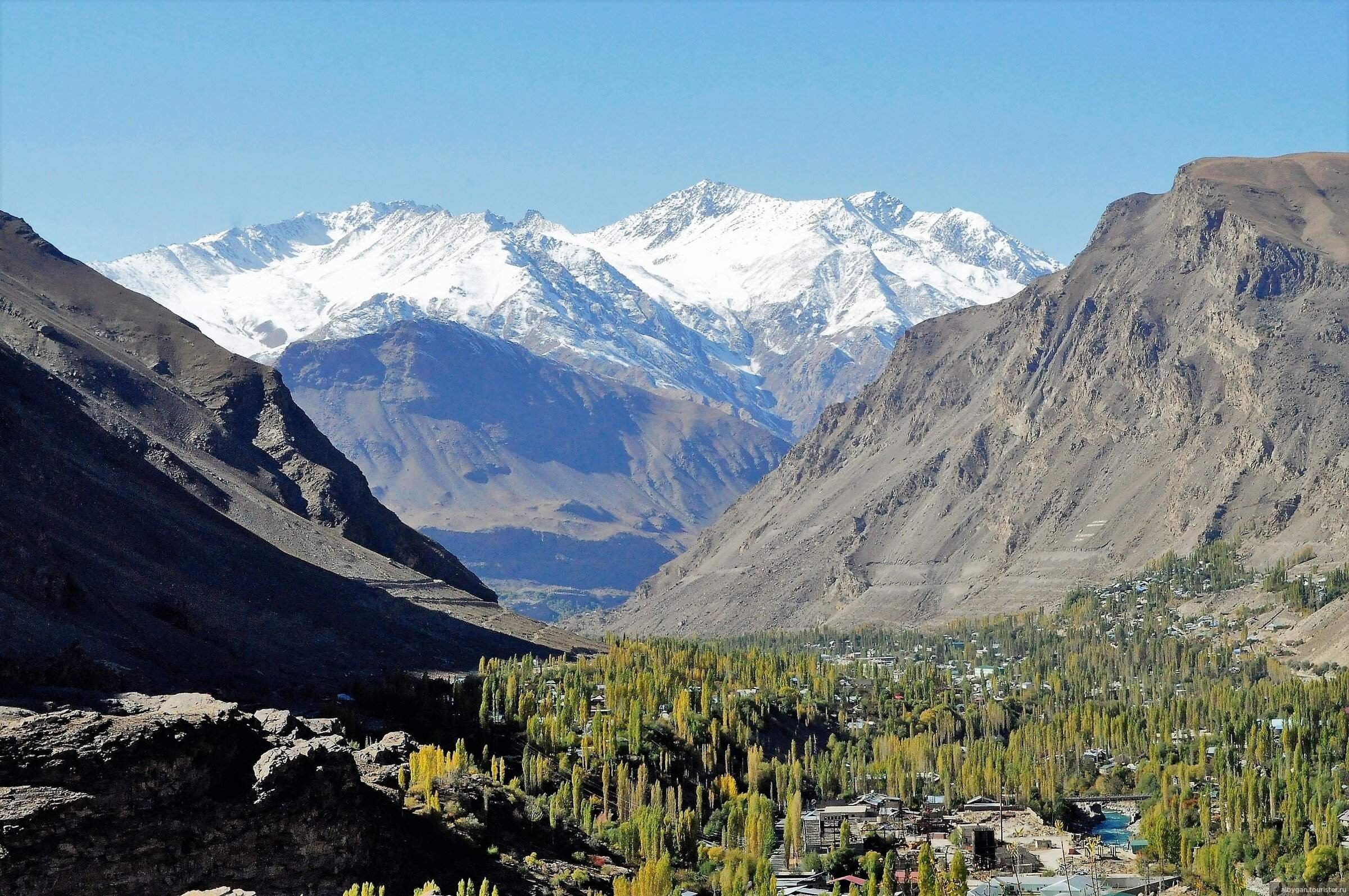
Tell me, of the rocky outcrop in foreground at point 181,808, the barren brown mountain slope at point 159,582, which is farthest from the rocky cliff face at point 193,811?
the barren brown mountain slope at point 159,582

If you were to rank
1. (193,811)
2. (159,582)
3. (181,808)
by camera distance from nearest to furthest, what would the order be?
(181,808) → (193,811) → (159,582)

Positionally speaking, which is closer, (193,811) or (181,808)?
(181,808)

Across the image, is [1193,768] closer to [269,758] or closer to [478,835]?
[478,835]

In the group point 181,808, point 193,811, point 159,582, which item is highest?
point 159,582

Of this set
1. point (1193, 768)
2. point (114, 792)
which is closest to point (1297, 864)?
point (1193, 768)

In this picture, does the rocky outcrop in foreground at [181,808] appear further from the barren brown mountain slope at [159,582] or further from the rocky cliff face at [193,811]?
the barren brown mountain slope at [159,582]

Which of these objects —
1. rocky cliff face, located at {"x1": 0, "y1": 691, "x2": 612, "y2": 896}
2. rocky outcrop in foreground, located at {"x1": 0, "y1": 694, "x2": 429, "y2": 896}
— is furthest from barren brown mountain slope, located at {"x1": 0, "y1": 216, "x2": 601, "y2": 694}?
rocky outcrop in foreground, located at {"x1": 0, "y1": 694, "x2": 429, "y2": 896}

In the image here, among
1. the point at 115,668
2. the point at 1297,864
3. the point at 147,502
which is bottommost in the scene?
the point at 1297,864

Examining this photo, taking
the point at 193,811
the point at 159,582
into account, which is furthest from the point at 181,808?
the point at 159,582

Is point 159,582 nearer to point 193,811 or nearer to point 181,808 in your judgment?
point 193,811
